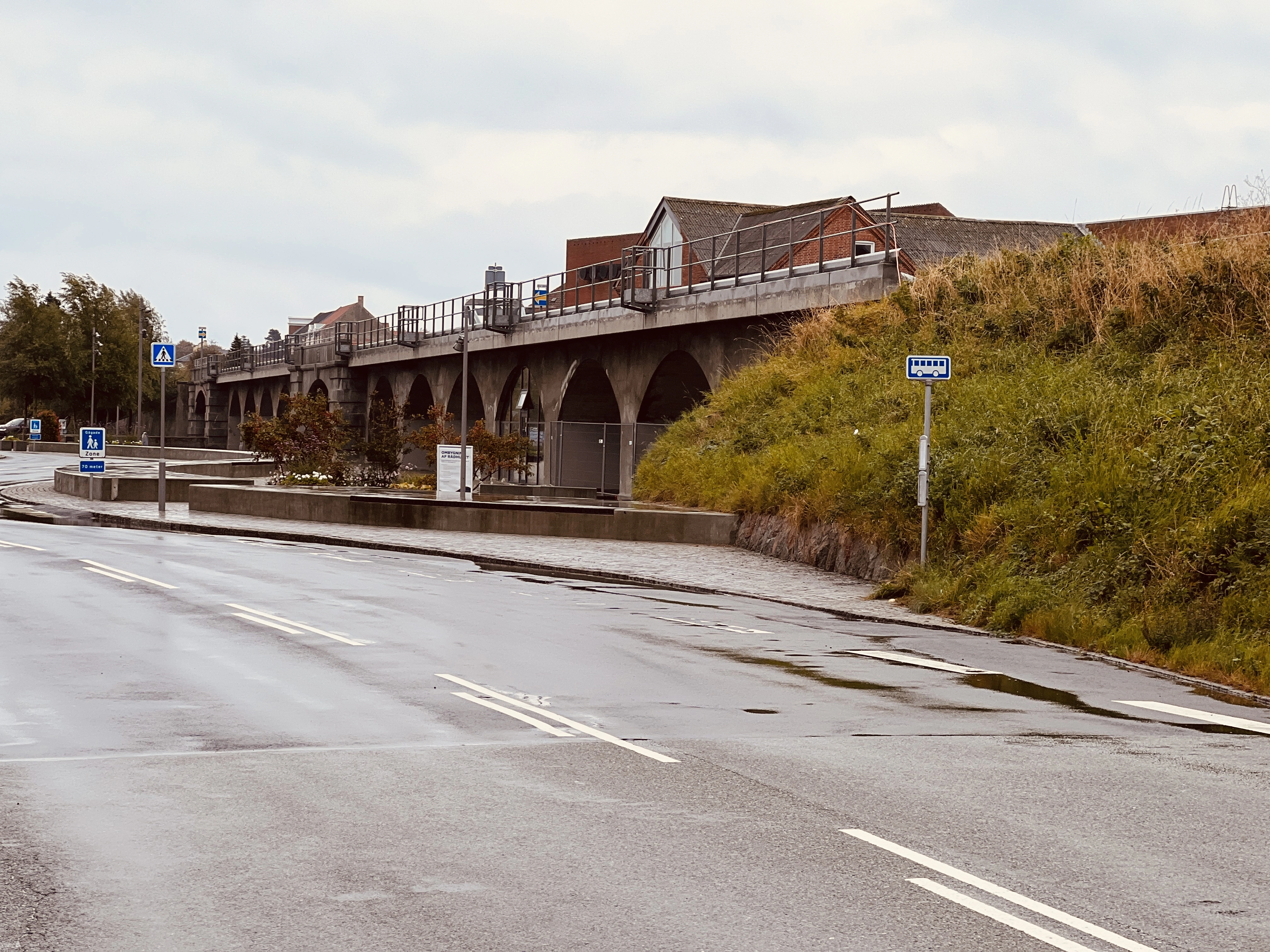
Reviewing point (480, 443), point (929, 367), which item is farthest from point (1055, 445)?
point (480, 443)

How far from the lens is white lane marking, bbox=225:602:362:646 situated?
13883 mm

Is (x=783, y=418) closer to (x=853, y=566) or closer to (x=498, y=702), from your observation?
(x=853, y=566)

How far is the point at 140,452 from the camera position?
79062mm

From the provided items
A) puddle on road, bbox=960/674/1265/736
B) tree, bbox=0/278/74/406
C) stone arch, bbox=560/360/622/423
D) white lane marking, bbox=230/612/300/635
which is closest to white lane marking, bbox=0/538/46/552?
white lane marking, bbox=230/612/300/635

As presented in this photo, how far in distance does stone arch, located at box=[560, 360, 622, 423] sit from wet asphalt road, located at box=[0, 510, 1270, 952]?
33118 millimetres

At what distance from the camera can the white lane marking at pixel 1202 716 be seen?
34.2ft

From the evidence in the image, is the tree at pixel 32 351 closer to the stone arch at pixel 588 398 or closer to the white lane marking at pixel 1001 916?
the stone arch at pixel 588 398

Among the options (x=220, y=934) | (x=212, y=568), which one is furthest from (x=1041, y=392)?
(x=220, y=934)

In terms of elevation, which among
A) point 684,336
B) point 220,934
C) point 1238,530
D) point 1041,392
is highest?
point 684,336

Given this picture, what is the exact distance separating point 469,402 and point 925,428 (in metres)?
44.7

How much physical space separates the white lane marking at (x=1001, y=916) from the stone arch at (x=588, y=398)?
40603 millimetres

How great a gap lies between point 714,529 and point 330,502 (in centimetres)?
1114

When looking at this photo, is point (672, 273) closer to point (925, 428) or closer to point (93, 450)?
point (93, 450)

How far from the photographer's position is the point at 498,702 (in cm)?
1047
